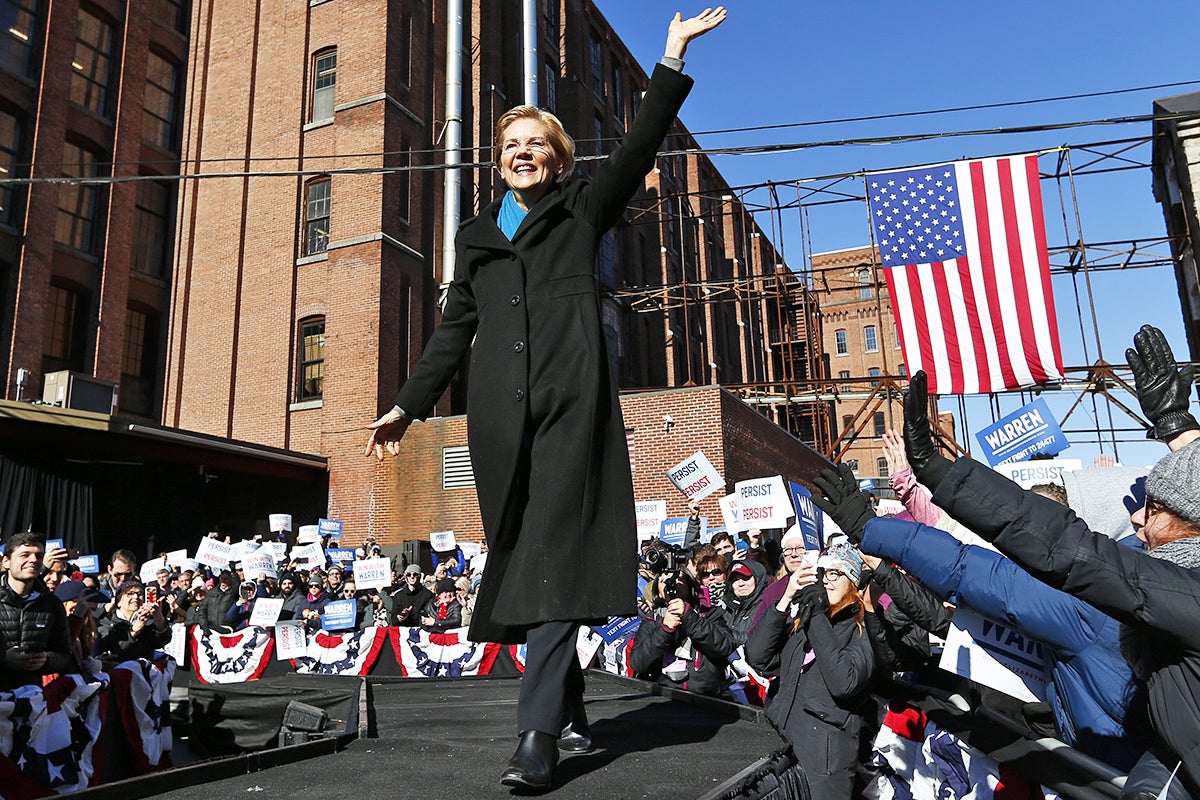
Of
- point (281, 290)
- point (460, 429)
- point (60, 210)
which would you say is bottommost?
point (460, 429)

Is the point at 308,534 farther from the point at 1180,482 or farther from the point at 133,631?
the point at 1180,482

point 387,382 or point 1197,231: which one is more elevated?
point 1197,231

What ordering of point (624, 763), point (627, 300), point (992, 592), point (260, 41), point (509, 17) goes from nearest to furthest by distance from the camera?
point (624, 763), point (992, 592), point (260, 41), point (509, 17), point (627, 300)

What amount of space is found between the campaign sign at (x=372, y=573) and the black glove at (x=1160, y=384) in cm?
1171

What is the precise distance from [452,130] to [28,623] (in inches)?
805

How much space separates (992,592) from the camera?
3344 millimetres

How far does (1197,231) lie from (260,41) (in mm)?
26149

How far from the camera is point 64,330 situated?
880 inches

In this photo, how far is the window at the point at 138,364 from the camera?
24.6m

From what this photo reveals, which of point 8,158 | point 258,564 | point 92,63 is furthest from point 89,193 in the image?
point 258,564

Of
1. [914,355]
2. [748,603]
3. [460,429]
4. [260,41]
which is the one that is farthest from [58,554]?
[260,41]

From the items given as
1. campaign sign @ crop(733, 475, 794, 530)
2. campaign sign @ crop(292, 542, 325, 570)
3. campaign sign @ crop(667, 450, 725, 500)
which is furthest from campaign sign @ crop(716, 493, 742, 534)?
campaign sign @ crop(292, 542, 325, 570)

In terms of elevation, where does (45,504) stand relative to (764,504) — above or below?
above

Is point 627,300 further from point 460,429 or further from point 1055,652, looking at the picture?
point 1055,652
